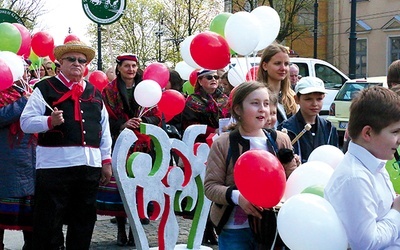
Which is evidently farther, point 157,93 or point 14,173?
point 157,93

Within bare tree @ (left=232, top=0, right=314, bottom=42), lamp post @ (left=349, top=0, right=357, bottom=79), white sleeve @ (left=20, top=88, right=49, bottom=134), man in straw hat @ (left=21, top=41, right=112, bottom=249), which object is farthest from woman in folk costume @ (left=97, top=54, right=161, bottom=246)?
bare tree @ (left=232, top=0, right=314, bottom=42)

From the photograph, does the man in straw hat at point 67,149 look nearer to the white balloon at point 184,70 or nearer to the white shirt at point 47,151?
the white shirt at point 47,151

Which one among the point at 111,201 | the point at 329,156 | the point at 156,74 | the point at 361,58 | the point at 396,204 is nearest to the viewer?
the point at 396,204

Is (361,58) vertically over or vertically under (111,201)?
over

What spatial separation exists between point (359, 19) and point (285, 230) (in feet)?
116

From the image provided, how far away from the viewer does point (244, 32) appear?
16.2 ft

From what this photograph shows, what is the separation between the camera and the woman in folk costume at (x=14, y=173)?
5.59 metres

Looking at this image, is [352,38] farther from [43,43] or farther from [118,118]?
[118,118]

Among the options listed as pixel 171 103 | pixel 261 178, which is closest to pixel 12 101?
pixel 171 103

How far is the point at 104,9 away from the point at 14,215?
2775mm

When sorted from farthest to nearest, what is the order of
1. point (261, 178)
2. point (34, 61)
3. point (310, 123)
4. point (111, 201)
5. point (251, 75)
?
point (34, 61) < point (111, 201) < point (251, 75) < point (310, 123) < point (261, 178)

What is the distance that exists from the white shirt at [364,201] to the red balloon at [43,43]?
16.6ft

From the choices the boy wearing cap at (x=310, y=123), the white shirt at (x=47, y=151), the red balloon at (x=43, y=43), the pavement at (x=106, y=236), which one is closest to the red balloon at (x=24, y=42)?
the red balloon at (x=43, y=43)

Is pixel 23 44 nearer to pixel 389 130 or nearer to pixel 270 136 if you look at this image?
pixel 270 136
